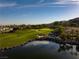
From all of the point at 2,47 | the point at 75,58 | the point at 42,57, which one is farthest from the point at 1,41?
the point at 75,58

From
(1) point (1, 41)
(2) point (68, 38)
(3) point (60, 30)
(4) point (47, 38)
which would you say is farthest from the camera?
(3) point (60, 30)

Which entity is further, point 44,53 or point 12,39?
point 12,39

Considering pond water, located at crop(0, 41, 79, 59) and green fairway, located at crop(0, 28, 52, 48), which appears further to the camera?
green fairway, located at crop(0, 28, 52, 48)

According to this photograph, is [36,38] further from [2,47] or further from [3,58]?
[3,58]

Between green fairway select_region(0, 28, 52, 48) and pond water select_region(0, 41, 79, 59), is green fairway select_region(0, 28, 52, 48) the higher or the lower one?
the higher one

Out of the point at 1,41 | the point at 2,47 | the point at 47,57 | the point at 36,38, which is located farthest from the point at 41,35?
the point at 47,57

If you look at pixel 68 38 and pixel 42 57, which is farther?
pixel 68 38

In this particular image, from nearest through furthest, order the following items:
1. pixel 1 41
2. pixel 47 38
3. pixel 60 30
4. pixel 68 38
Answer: pixel 1 41, pixel 68 38, pixel 47 38, pixel 60 30

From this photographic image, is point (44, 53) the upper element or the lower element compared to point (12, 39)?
lower

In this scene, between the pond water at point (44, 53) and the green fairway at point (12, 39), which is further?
the green fairway at point (12, 39)

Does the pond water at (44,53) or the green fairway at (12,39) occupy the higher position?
the green fairway at (12,39)
